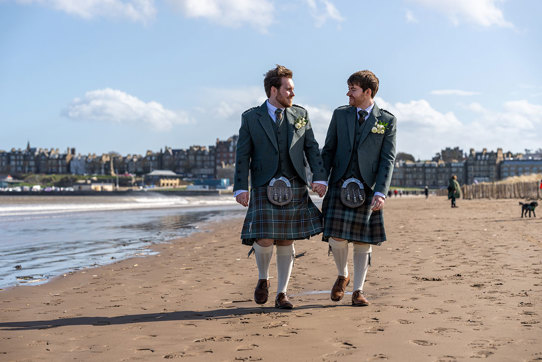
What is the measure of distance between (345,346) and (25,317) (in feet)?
9.30

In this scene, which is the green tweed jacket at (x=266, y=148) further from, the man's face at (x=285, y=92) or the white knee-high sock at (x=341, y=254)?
the white knee-high sock at (x=341, y=254)

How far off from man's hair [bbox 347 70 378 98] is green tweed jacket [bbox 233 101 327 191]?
1.68ft

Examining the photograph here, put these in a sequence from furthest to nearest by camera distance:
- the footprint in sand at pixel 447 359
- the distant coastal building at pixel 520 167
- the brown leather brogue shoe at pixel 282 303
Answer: the distant coastal building at pixel 520 167 < the brown leather brogue shoe at pixel 282 303 < the footprint in sand at pixel 447 359

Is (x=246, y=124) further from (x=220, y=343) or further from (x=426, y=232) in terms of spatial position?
(x=426, y=232)

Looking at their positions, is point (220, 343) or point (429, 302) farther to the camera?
point (429, 302)

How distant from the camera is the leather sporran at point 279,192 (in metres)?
4.94

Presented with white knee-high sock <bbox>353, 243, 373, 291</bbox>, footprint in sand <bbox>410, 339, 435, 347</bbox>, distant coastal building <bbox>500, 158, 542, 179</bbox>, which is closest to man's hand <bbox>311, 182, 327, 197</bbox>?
white knee-high sock <bbox>353, 243, 373, 291</bbox>

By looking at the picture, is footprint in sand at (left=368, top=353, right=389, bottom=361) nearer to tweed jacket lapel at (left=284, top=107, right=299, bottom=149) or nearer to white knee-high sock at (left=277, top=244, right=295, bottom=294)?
white knee-high sock at (left=277, top=244, right=295, bottom=294)

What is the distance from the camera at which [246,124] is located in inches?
203

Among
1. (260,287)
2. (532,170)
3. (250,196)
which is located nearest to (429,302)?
(260,287)

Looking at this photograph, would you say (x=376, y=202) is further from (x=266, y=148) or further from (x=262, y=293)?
(x=262, y=293)

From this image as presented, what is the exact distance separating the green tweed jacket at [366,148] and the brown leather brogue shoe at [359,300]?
88cm

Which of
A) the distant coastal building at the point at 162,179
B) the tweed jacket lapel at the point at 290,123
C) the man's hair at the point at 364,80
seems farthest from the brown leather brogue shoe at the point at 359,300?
the distant coastal building at the point at 162,179

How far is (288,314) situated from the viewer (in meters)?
4.73
